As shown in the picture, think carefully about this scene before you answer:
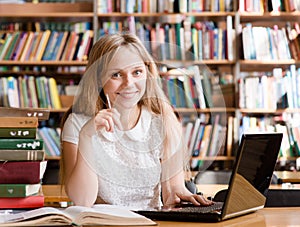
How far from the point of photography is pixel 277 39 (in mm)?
4863

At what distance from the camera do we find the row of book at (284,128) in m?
4.82

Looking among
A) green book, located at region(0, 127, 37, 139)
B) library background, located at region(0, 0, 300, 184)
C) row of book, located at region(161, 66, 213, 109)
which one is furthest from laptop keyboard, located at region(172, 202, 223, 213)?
library background, located at region(0, 0, 300, 184)

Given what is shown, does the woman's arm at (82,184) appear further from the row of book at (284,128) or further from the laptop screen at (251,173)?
the row of book at (284,128)

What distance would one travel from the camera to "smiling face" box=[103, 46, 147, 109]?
1.40 metres

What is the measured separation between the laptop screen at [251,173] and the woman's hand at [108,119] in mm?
297

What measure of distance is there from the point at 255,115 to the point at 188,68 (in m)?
3.64

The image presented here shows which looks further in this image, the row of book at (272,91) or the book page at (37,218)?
the row of book at (272,91)

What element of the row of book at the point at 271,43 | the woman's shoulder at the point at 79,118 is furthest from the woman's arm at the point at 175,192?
the row of book at the point at 271,43

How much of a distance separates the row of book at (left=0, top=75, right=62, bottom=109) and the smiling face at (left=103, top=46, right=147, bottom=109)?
3.46 metres

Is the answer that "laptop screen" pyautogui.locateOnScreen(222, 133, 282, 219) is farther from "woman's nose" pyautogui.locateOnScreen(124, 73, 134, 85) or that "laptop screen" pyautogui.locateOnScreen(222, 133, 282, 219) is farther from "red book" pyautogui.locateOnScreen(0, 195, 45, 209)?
"red book" pyautogui.locateOnScreen(0, 195, 45, 209)

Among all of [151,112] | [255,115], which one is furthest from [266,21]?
[151,112]

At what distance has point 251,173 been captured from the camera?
4.56 feet

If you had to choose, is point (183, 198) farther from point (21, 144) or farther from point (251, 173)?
point (21, 144)

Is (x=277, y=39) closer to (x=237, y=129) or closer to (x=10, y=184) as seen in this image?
(x=237, y=129)
